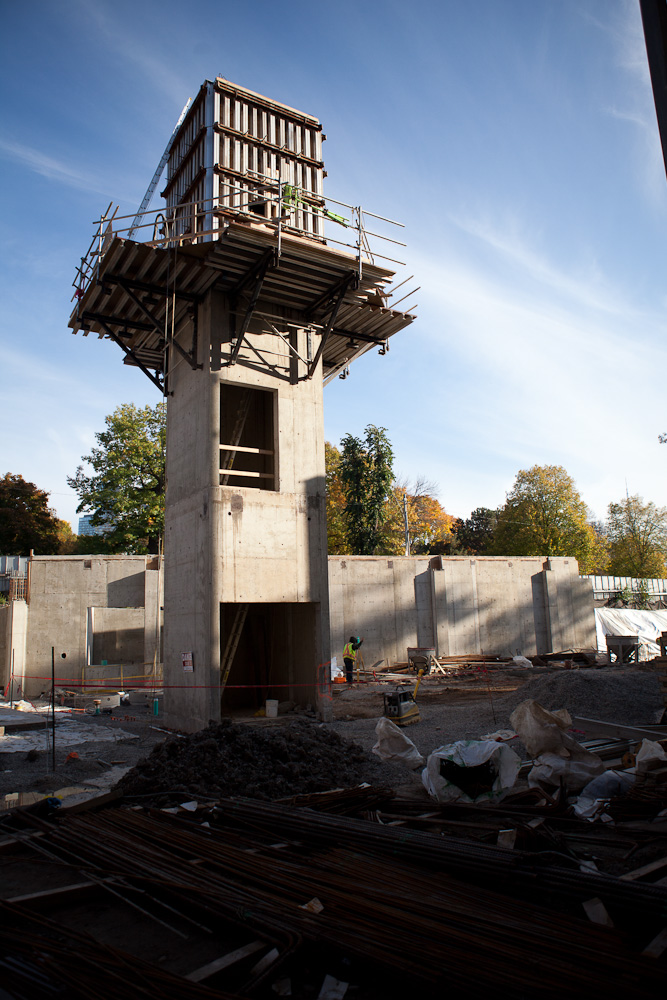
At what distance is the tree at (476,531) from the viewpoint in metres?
62.7

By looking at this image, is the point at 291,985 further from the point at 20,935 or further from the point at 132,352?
the point at 132,352

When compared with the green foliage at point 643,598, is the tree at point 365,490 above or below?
above

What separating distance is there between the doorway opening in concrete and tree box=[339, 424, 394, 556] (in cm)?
2125

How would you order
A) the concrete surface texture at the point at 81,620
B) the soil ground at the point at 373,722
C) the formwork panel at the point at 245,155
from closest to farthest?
1. the soil ground at the point at 373,722
2. the formwork panel at the point at 245,155
3. the concrete surface texture at the point at 81,620

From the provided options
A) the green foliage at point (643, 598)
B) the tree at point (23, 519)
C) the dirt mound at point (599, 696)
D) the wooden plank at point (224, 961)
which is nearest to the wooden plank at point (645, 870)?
the wooden plank at point (224, 961)

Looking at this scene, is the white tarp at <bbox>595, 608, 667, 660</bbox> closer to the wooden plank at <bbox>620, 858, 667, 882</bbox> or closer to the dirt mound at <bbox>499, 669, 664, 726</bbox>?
the dirt mound at <bbox>499, 669, 664, 726</bbox>

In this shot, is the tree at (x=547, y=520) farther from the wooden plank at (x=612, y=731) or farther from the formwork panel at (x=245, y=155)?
the wooden plank at (x=612, y=731)

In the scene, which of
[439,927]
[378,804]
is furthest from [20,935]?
[378,804]

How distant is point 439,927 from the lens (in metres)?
3.89

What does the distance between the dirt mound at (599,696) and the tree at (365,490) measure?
23.3 meters

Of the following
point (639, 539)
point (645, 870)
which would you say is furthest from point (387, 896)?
point (639, 539)

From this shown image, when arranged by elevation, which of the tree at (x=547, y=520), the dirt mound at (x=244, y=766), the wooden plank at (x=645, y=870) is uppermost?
the tree at (x=547, y=520)

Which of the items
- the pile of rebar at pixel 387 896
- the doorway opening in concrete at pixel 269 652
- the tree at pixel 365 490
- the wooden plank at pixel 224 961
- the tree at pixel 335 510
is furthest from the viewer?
the tree at pixel 335 510

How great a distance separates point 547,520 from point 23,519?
38352 millimetres
